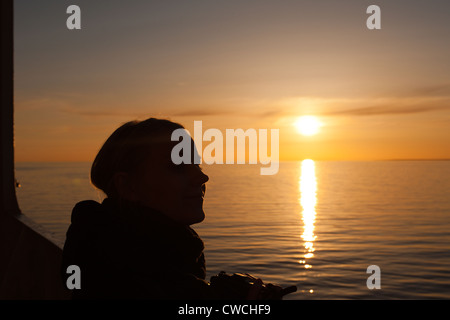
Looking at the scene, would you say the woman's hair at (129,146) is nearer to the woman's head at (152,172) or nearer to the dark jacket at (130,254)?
the woman's head at (152,172)

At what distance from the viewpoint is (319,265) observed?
13312 mm

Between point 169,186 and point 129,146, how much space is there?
202mm

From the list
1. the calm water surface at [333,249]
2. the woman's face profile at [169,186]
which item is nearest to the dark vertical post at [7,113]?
the calm water surface at [333,249]

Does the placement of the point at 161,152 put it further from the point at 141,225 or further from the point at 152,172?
the point at 141,225

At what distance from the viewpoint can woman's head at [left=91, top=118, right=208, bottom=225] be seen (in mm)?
1483

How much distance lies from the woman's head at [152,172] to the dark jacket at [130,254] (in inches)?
2.1

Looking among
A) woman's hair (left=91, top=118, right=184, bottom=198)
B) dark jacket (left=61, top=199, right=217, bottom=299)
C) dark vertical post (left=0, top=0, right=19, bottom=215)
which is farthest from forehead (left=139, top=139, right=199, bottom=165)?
dark vertical post (left=0, top=0, right=19, bottom=215)

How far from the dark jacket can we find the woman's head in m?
0.05

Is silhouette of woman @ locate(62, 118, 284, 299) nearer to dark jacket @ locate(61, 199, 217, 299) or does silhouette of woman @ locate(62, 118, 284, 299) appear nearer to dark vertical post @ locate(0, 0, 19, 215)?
dark jacket @ locate(61, 199, 217, 299)

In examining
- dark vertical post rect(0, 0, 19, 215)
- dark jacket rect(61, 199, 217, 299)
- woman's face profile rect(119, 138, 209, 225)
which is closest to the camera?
dark jacket rect(61, 199, 217, 299)

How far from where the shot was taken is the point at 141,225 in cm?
142

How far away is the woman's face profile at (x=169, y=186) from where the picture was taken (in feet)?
4.86
